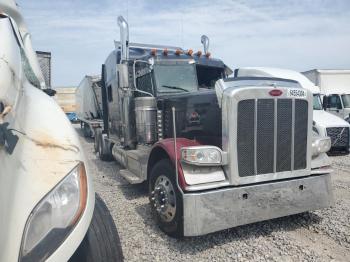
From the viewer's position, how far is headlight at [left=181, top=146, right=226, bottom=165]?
11.0 ft

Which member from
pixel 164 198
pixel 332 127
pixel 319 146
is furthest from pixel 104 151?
pixel 332 127

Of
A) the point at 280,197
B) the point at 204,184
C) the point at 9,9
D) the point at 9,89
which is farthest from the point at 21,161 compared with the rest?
the point at 280,197

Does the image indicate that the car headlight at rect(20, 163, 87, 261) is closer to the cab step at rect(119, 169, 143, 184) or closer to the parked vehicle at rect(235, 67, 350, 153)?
the cab step at rect(119, 169, 143, 184)

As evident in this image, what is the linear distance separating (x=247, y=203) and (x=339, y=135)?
7.82 m

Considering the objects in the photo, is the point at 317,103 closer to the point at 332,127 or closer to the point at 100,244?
the point at 332,127

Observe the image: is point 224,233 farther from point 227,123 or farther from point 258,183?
point 227,123

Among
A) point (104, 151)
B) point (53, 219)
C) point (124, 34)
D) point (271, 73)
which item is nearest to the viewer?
point (53, 219)

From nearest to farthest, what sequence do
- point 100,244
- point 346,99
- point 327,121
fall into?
1. point 100,244
2. point 327,121
3. point 346,99

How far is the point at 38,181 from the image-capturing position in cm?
161

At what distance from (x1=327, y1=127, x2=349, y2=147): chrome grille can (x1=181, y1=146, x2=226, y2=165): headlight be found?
25.5 ft

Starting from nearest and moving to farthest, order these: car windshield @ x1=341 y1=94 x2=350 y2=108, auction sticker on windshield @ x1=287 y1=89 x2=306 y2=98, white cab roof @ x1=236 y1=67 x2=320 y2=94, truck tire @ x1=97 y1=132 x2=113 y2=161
→ auction sticker on windshield @ x1=287 y1=89 x2=306 y2=98, truck tire @ x1=97 y1=132 x2=113 y2=161, white cab roof @ x1=236 y1=67 x2=320 y2=94, car windshield @ x1=341 y1=94 x2=350 y2=108

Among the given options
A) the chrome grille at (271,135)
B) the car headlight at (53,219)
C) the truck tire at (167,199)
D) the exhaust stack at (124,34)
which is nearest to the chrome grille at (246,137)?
the chrome grille at (271,135)

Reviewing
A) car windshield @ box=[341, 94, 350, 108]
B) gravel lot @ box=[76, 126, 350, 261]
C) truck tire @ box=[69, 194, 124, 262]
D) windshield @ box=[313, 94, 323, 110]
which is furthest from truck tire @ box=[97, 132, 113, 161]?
car windshield @ box=[341, 94, 350, 108]

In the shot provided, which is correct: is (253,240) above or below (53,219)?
below
